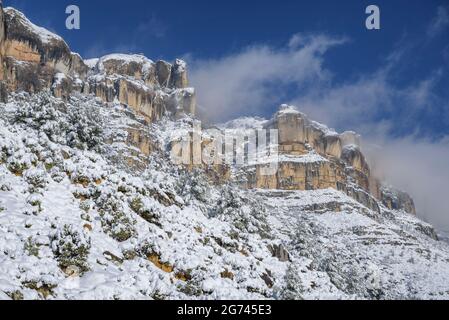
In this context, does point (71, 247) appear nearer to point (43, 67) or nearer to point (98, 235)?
point (98, 235)

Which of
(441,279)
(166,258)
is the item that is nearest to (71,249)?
(166,258)

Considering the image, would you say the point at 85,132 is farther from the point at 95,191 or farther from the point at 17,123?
the point at 95,191

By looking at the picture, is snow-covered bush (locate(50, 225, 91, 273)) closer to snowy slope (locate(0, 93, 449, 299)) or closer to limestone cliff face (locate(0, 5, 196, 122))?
snowy slope (locate(0, 93, 449, 299))

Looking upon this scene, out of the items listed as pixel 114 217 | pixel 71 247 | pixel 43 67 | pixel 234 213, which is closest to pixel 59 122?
pixel 114 217

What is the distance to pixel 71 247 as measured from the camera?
20.7 meters

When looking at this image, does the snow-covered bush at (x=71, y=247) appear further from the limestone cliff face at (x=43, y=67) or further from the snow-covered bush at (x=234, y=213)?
the limestone cliff face at (x=43, y=67)

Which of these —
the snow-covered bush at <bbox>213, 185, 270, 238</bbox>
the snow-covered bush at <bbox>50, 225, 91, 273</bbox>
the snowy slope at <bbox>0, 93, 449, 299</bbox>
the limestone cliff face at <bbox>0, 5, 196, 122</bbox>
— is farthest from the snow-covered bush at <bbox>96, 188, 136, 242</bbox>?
the limestone cliff face at <bbox>0, 5, 196, 122</bbox>

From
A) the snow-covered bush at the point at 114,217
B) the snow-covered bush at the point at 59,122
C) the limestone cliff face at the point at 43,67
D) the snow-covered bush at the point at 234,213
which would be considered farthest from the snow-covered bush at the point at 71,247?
the limestone cliff face at the point at 43,67

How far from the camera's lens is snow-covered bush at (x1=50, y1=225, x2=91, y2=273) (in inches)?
790

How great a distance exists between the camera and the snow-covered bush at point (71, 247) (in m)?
20.1

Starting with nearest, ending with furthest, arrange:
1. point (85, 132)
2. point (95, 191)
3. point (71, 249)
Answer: point (71, 249), point (95, 191), point (85, 132)

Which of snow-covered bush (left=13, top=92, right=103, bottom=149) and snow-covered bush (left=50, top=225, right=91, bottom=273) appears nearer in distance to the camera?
snow-covered bush (left=50, top=225, right=91, bottom=273)
